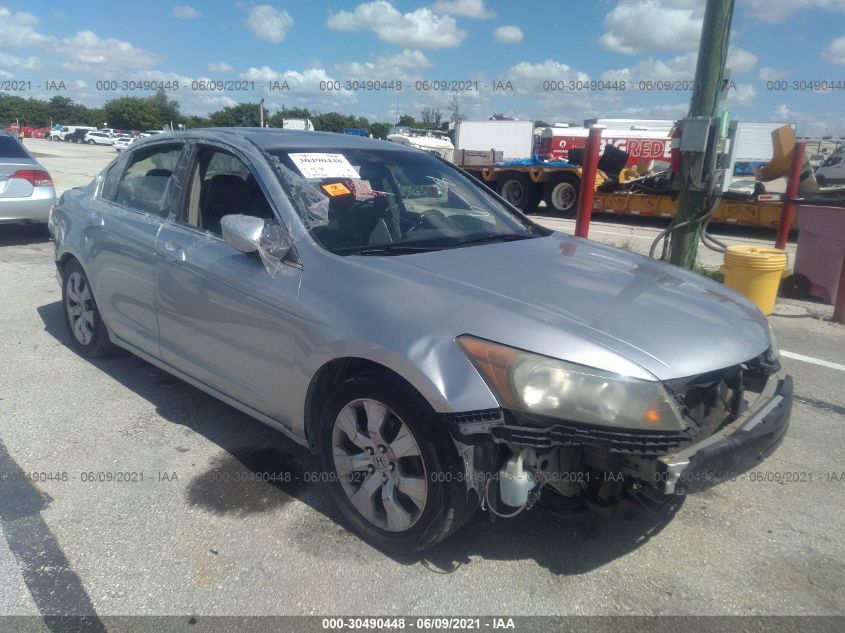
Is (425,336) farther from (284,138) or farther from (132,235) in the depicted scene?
(132,235)

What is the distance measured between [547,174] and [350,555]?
15.2 m

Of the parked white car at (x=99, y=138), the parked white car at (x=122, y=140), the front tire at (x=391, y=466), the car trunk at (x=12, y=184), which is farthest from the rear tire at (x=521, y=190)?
the parked white car at (x=99, y=138)

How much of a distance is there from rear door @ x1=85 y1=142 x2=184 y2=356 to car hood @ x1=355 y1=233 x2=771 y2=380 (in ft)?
5.35

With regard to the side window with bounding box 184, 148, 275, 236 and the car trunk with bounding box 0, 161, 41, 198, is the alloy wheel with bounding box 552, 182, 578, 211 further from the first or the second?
the side window with bounding box 184, 148, 275, 236

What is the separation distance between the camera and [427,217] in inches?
143

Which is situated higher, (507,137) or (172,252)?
(507,137)

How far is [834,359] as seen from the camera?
5527mm

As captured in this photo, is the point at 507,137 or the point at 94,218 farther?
the point at 507,137

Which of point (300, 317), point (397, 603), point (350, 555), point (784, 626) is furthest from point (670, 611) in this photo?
point (300, 317)

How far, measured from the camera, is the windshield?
10.6 feet

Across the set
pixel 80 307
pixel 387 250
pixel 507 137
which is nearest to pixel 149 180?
pixel 80 307

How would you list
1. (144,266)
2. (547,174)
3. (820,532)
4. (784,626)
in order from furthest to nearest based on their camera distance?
(547,174), (144,266), (820,532), (784,626)

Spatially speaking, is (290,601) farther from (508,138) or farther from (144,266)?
(508,138)

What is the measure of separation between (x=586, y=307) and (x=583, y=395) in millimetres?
461
